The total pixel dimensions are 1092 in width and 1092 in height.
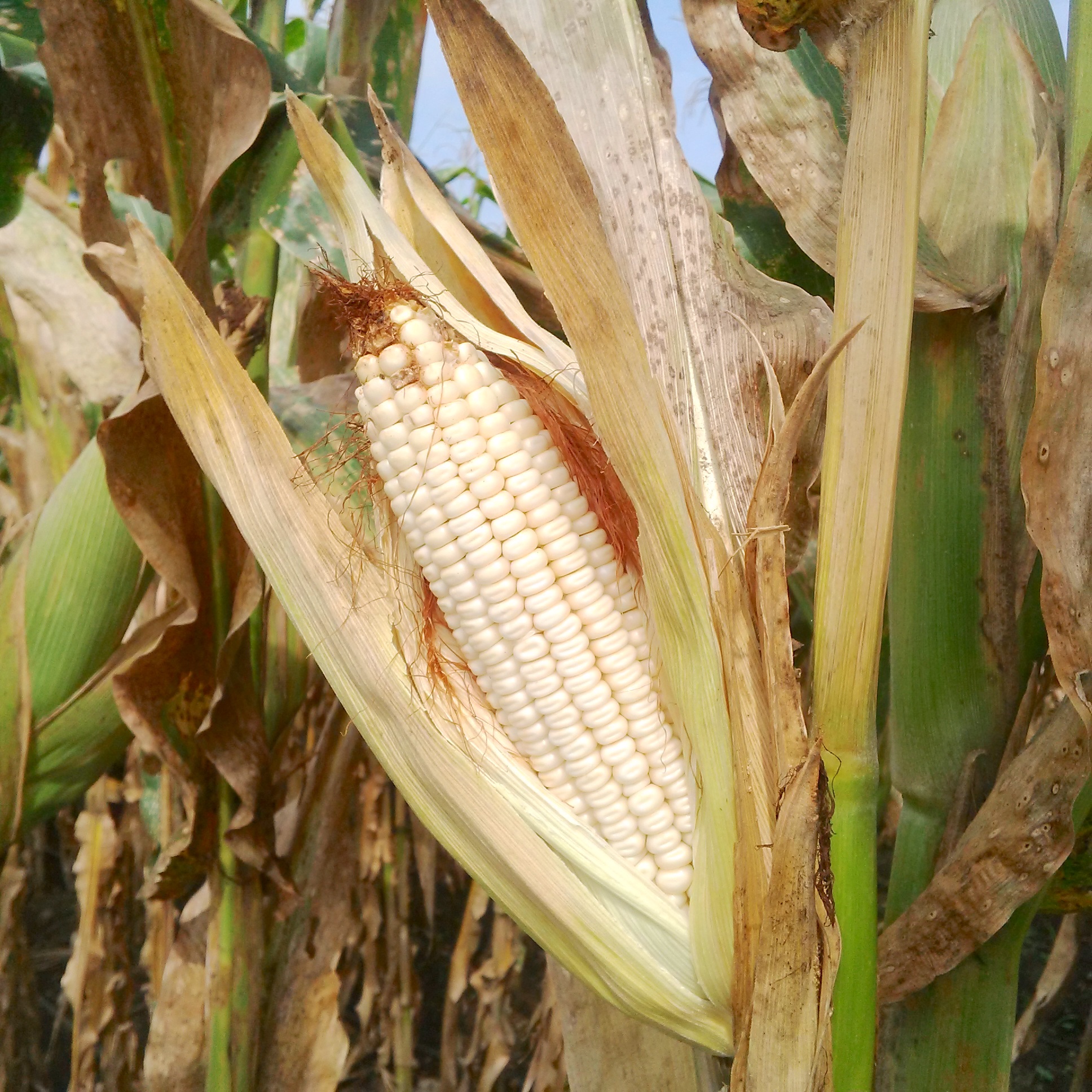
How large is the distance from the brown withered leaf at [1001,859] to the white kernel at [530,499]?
0.37 metres

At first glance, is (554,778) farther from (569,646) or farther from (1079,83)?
(1079,83)

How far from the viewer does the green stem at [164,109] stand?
927 millimetres

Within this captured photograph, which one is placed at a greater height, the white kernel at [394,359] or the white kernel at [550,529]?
the white kernel at [394,359]

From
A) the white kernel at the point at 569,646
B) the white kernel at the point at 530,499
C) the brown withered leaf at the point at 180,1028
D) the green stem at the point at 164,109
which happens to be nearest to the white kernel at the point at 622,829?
the white kernel at the point at 569,646

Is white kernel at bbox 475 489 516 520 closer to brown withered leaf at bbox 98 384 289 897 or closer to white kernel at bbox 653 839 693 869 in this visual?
white kernel at bbox 653 839 693 869

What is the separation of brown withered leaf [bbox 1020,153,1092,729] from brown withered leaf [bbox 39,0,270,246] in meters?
0.71

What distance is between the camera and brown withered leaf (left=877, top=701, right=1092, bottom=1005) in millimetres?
587

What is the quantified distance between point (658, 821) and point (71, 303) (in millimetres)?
984

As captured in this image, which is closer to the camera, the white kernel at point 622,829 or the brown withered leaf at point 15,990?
the white kernel at point 622,829

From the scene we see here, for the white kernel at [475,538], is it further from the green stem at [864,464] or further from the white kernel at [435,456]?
the green stem at [864,464]

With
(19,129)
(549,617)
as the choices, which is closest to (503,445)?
(549,617)

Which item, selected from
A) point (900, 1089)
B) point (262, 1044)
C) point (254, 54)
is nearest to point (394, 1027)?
point (262, 1044)

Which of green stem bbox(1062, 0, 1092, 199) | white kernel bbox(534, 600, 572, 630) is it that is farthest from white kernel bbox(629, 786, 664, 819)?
green stem bbox(1062, 0, 1092, 199)

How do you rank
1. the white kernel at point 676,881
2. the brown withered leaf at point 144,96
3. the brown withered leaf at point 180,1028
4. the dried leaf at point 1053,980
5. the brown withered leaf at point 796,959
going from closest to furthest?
the brown withered leaf at point 796,959, the white kernel at point 676,881, the brown withered leaf at point 144,96, the brown withered leaf at point 180,1028, the dried leaf at point 1053,980
